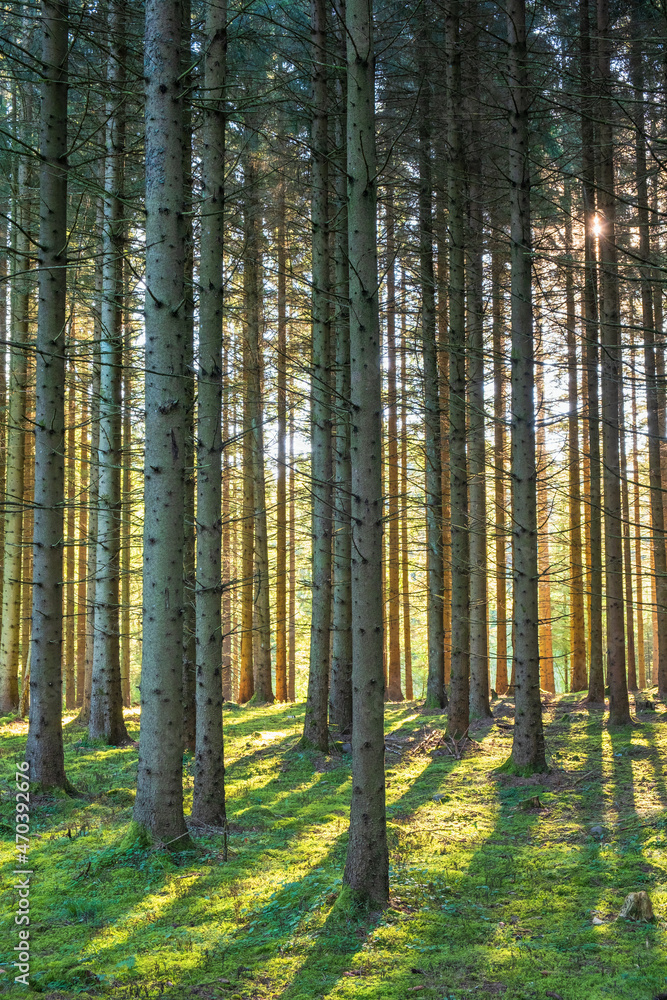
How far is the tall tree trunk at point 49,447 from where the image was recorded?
736 cm

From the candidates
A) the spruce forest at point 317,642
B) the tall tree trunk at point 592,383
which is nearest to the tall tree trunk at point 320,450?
the spruce forest at point 317,642

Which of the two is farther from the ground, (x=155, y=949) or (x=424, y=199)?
(x=424, y=199)

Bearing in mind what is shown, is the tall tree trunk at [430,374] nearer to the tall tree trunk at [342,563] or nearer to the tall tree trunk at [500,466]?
the tall tree trunk at [342,563]

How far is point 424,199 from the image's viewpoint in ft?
41.5

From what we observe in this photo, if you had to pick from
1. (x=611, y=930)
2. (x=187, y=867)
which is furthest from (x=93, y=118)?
(x=611, y=930)

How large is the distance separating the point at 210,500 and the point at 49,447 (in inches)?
80.1

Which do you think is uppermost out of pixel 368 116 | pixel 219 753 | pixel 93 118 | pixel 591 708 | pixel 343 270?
pixel 93 118

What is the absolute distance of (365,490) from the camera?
5.30m

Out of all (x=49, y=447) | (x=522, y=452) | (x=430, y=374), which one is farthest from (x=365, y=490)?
(x=430, y=374)

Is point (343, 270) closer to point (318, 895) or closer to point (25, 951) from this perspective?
point (318, 895)

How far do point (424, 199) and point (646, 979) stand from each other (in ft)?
39.9

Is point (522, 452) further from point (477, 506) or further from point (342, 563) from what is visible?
point (477, 506)

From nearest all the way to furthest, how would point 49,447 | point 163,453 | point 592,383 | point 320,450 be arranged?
point 163,453 < point 49,447 < point 320,450 < point 592,383

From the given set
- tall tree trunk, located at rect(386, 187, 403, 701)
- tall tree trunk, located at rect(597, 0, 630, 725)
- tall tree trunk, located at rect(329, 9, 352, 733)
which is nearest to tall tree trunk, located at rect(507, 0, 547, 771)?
tall tree trunk, located at rect(597, 0, 630, 725)
